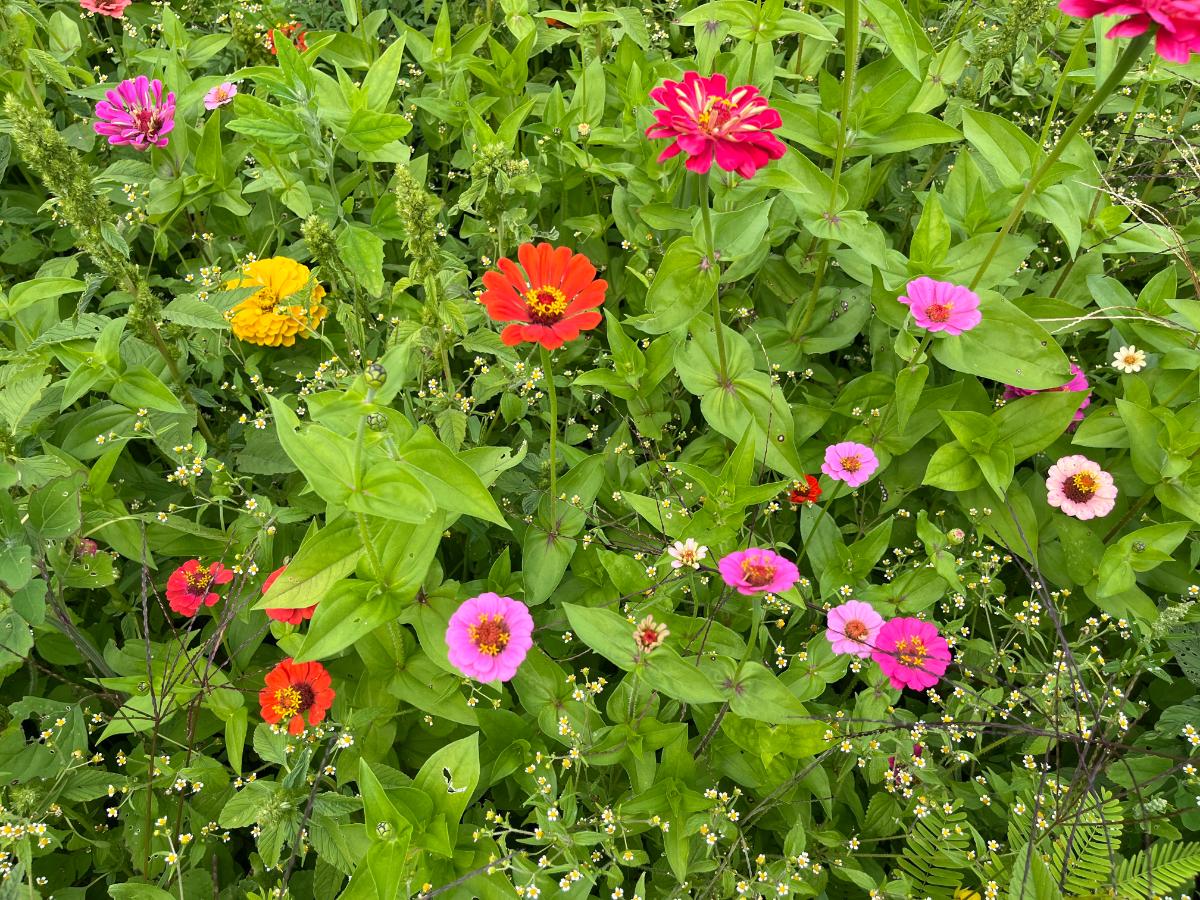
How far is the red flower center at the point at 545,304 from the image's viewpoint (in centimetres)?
176

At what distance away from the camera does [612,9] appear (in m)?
2.73

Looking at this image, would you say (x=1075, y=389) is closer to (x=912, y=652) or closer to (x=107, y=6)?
(x=912, y=652)

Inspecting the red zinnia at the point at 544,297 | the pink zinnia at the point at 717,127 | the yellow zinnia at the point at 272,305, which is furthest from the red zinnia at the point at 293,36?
the pink zinnia at the point at 717,127

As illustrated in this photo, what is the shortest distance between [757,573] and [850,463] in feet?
1.73

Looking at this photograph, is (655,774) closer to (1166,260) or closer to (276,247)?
(276,247)

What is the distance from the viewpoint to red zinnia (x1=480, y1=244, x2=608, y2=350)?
1.62m

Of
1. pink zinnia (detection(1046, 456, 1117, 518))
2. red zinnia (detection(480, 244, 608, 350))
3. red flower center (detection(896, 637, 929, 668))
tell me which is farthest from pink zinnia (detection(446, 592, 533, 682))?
pink zinnia (detection(1046, 456, 1117, 518))

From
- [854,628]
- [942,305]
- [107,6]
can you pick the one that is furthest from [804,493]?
[107,6]

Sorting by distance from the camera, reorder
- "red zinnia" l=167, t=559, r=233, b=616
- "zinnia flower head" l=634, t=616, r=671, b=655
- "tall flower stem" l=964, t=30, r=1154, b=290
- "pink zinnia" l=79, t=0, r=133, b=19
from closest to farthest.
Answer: "tall flower stem" l=964, t=30, r=1154, b=290 → "zinnia flower head" l=634, t=616, r=671, b=655 → "red zinnia" l=167, t=559, r=233, b=616 → "pink zinnia" l=79, t=0, r=133, b=19

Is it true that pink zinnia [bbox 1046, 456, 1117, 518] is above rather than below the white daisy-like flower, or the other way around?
below

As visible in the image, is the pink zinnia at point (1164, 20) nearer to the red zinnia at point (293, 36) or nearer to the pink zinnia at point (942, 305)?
the pink zinnia at point (942, 305)

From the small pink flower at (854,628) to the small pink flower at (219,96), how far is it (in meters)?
2.32

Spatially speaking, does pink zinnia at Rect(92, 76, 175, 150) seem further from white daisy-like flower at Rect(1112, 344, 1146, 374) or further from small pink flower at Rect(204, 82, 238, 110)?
white daisy-like flower at Rect(1112, 344, 1146, 374)

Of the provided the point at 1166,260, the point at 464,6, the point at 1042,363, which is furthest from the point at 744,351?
the point at 464,6
